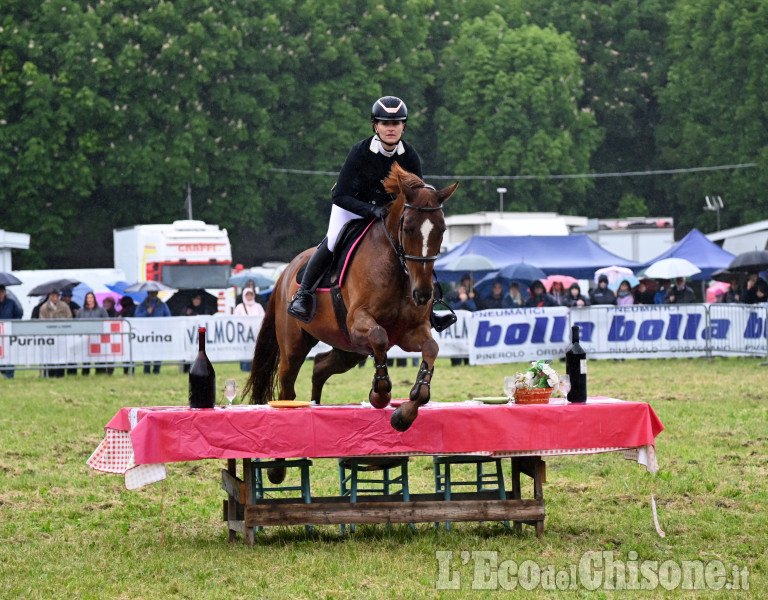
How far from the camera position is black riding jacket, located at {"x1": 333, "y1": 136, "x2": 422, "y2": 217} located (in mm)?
8828

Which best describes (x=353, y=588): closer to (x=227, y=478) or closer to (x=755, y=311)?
(x=227, y=478)

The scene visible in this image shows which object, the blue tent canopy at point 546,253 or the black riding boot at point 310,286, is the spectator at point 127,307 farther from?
the black riding boot at point 310,286

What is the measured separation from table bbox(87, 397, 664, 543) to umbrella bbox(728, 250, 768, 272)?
20.1 meters

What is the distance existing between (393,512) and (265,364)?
2672mm

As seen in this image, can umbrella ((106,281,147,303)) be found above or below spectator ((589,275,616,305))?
below

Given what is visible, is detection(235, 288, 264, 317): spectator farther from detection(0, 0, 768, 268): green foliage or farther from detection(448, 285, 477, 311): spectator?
detection(0, 0, 768, 268): green foliage

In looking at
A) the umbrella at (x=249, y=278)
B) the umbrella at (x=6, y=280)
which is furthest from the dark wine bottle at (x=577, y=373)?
the umbrella at (x=249, y=278)

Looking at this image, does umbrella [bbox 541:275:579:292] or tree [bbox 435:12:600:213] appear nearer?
umbrella [bbox 541:275:579:292]

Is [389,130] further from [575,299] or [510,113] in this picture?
[510,113]

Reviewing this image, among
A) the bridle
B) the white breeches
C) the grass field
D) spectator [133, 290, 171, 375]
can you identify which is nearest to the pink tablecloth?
the grass field

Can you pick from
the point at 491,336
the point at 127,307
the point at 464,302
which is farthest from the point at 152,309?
the point at 491,336

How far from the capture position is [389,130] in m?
8.64

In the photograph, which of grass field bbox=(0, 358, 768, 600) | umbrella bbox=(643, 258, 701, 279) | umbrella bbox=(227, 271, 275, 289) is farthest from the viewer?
umbrella bbox=(227, 271, 275, 289)

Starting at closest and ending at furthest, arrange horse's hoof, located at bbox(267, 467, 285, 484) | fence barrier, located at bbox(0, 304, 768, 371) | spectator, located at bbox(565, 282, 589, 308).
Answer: horse's hoof, located at bbox(267, 467, 285, 484) < fence barrier, located at bbox(0, 304, 768, 371) < spectator, located at bbox(565, 282, 589, 308)
